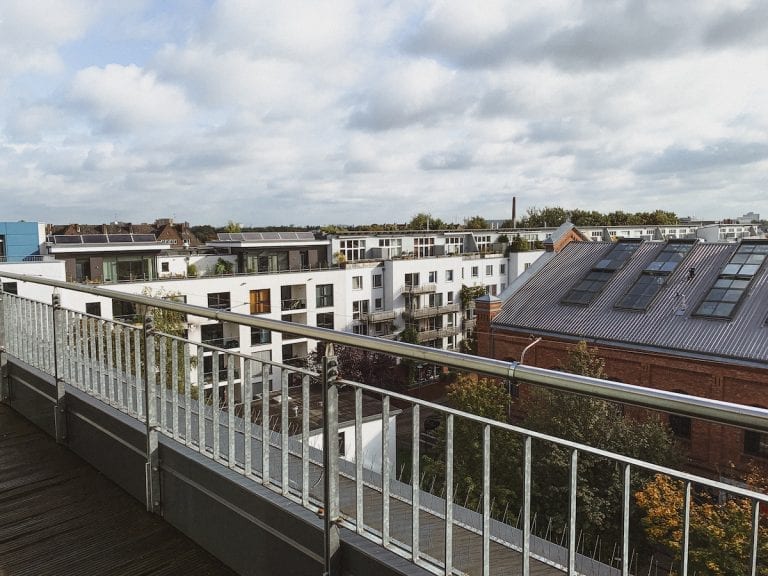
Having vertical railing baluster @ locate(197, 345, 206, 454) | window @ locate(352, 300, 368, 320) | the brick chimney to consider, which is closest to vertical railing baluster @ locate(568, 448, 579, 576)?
vertical railing baluster @ locate(197, 345, 206, 454)

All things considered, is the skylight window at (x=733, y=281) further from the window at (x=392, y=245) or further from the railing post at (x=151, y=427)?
the window at (x=392, y=245)

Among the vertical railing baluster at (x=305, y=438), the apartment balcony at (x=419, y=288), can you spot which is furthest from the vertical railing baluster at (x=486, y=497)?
the apartment balcony at (x=419, y=288)

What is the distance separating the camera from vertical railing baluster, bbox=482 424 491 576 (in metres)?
1.72

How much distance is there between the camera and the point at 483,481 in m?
1.77

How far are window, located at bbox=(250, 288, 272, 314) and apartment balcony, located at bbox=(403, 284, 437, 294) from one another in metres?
10.0

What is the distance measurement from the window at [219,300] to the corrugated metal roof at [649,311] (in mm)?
15074

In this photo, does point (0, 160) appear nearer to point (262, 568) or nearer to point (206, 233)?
point (262, 568)

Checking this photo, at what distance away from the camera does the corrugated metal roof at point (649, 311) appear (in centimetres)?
1834

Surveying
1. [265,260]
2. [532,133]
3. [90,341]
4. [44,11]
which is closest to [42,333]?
[90,341]

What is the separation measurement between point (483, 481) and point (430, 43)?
13931mm

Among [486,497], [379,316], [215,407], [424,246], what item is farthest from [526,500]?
[424,246]

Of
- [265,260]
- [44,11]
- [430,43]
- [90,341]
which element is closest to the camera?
[90,341]

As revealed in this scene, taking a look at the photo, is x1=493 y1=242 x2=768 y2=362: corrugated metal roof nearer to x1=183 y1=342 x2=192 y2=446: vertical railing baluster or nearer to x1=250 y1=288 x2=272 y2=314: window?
x1=250 y1=288 x2=272 y2=314: window

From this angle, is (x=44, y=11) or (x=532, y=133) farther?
(x=532, y=133)
